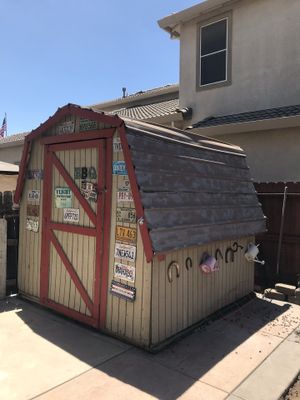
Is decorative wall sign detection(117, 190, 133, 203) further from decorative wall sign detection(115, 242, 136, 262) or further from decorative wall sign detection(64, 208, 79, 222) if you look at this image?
decorative wall sign detection(64, 208, 79, 222)

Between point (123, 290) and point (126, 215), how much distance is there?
36.7 inches

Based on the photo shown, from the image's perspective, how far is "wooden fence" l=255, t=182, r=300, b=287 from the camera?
7.02 meters

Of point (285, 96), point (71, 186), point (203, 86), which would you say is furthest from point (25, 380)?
point (203, 86)

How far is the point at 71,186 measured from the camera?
17.4 ft

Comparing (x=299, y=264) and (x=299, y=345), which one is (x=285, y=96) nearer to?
(x=299, y=264)

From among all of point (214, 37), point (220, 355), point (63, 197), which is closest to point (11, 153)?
point (214, 37)

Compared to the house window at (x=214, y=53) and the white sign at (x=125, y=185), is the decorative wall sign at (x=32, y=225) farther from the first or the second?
the house window at (x=214, y=53)

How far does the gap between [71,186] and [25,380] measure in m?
2.60

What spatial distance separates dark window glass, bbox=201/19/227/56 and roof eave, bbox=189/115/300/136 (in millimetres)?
2763

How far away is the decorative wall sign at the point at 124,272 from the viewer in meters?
4.47

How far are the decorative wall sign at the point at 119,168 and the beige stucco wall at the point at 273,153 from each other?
15.9 ft

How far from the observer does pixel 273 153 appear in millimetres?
8328

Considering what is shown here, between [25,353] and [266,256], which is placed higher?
[266,256]

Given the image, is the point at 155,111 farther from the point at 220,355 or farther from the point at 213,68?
the point at 220,355
